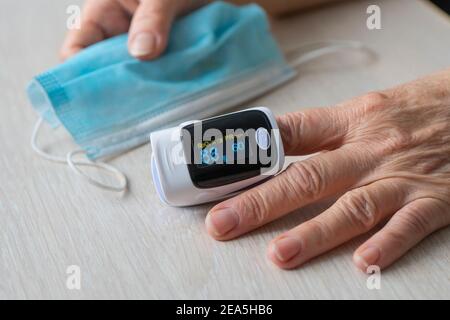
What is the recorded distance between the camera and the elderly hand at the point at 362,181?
595mm

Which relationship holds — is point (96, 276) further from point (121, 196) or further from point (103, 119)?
point (103, 119)

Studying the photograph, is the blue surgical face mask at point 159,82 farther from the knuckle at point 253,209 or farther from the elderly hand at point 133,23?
the knuckle at point 253,209

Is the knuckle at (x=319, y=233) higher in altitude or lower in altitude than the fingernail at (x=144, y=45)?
lower

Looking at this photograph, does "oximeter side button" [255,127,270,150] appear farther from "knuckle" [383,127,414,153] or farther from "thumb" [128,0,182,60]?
"thumb" [128,0,182,60]

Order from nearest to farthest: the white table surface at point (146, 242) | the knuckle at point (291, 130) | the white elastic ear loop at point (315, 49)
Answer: the white table surface at point (146, 242) < the knuckle at point (291, 130) < the white elastic ear loop at point (315, 49)

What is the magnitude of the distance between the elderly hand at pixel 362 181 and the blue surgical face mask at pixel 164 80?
198mm

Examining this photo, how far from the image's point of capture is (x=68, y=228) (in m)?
0.65

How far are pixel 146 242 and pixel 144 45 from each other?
33cm

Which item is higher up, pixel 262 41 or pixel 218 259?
pixel 262 41

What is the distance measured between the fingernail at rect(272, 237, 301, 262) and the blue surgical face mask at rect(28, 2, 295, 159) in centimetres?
30

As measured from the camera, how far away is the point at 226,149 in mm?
A: 600

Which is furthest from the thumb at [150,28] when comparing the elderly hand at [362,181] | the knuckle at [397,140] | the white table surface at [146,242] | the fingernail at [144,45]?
the knuckle at [397,140]

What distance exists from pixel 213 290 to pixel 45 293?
19 cm

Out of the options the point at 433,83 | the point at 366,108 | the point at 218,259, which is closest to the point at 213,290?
the point at 218,259
